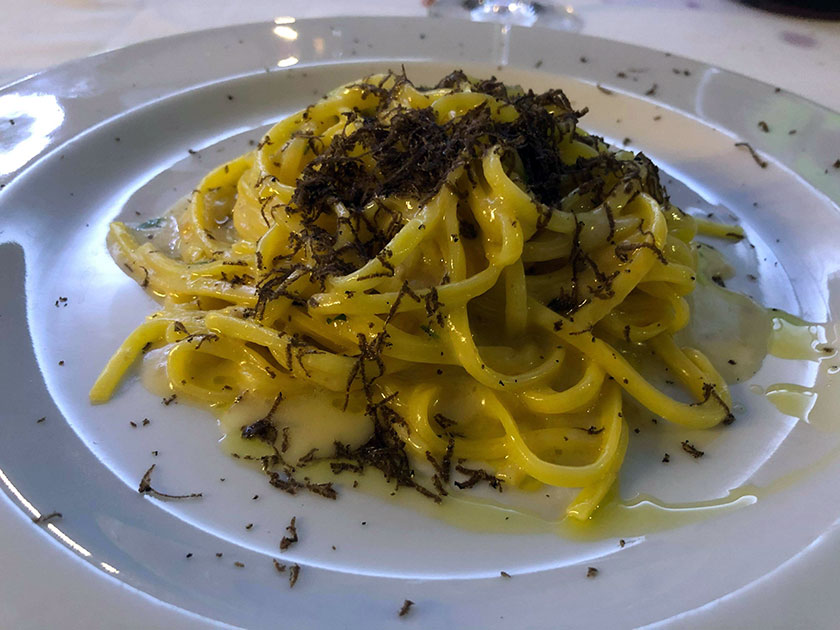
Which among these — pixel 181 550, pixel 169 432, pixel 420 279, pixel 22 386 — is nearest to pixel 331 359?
pixel 420 279

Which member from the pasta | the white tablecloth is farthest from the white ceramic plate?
the white tablecloth

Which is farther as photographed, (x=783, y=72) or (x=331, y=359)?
(x=783, y=72)

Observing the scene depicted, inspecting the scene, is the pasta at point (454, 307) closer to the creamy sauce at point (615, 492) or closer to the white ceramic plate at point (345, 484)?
the creamy sauce at point (615, 492)

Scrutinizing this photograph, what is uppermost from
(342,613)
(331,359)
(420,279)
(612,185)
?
(612,185)

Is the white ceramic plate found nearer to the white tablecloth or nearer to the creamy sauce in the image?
the creamy sauce

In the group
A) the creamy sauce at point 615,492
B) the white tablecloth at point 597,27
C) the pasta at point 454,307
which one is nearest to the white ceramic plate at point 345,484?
the creamy sauce at point 615,492

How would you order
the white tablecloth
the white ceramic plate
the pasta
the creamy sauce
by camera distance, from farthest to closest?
the white tablecloth < the pasta < the creamy sauce < the white ceramic plate

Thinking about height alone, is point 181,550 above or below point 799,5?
below

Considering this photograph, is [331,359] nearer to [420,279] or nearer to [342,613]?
[420,279]
